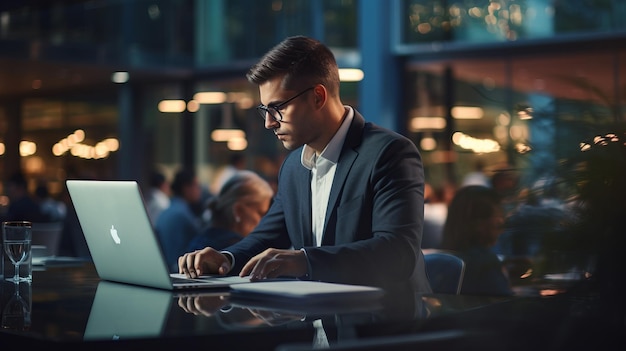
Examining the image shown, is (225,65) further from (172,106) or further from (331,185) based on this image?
(331,185)

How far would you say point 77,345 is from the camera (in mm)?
1467

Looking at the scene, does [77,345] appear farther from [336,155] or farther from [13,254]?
[336,155]

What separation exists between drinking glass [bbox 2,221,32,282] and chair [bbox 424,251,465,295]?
3.86ft

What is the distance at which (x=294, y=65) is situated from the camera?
2637 mm

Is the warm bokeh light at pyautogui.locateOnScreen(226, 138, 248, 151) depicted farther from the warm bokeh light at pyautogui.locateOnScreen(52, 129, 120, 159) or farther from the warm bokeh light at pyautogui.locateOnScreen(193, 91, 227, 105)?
the warm bokeh light at pyautogui.locateOnScreen(52, 129, 120, 159)

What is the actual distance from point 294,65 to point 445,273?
782mm

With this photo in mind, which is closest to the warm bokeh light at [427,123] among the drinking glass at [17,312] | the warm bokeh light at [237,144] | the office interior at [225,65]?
the office interior at [225,65]

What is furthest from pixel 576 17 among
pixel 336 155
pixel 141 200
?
pixel 141 200

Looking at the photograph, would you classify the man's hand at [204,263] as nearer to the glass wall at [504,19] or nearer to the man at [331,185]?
the man at [331,185]

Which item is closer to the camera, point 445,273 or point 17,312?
point 17,312

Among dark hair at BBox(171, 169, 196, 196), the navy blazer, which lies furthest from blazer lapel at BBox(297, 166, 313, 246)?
dark hair at BBox(171, 169, 196, 196)

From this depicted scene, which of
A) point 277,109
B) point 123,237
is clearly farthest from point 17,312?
point 277,109

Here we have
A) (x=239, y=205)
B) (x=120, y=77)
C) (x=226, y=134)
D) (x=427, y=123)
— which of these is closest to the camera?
(x=239, y=205)

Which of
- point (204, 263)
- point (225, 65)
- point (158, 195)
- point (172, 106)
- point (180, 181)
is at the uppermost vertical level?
point (204, 263)
